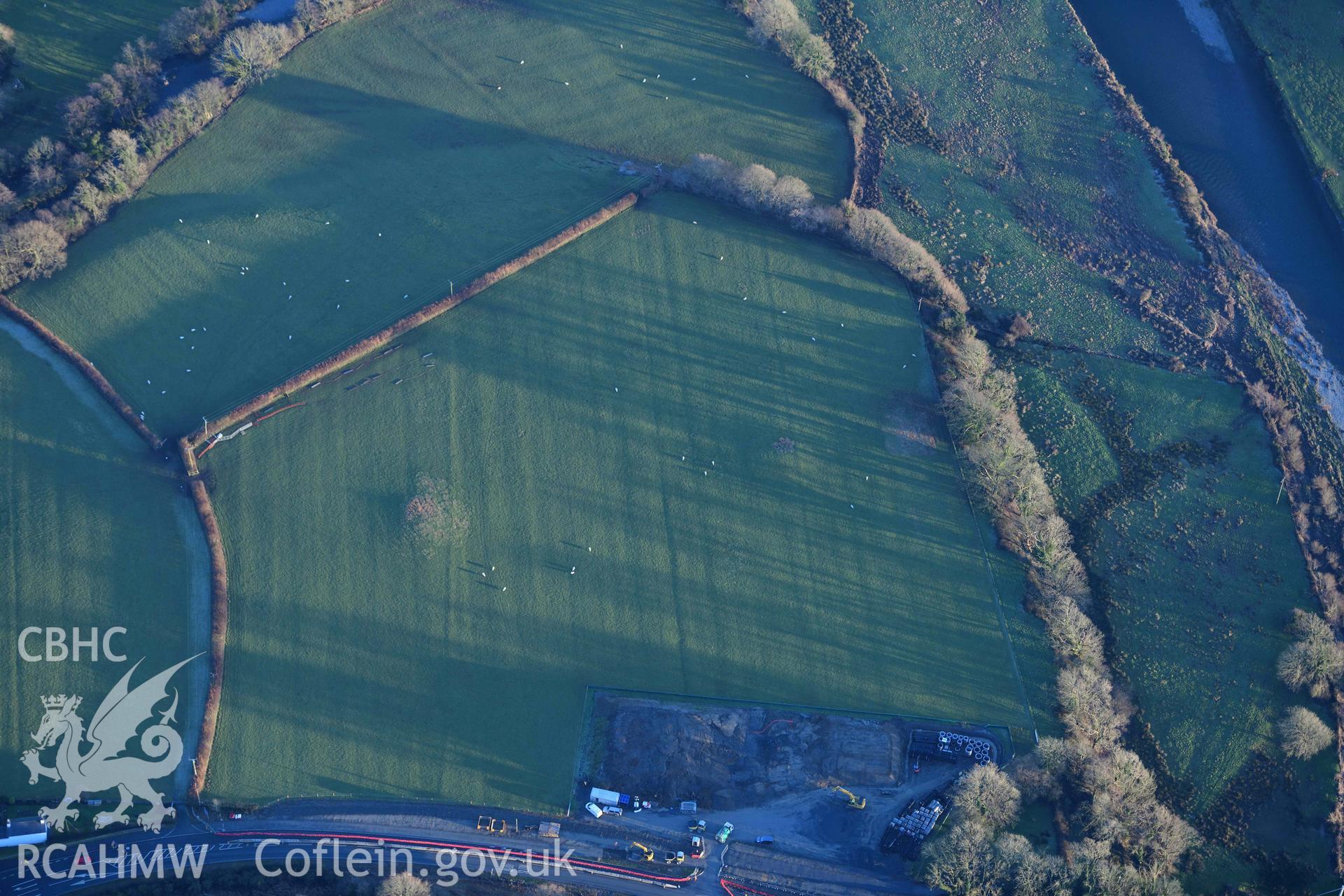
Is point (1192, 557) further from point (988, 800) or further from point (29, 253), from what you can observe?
point (29, 253)

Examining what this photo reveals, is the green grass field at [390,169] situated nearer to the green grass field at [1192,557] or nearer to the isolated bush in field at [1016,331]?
the isolated bush in field at [1016,331]

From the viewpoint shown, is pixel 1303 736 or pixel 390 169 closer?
pixel 1303 736

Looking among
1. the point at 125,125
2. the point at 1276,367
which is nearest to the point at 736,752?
the point at 1276,367

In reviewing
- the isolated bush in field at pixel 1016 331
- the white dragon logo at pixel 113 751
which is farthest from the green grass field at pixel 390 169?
the white dragon logo at pixel 113 751

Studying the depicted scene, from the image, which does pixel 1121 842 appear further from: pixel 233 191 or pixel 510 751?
pixel 233 191

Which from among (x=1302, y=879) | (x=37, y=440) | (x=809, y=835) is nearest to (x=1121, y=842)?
(x=1302, y=879)

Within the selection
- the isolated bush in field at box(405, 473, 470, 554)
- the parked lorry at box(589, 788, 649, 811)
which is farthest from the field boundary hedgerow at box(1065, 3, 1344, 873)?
the isolated bush in field at box(405, 473, 470, 554)
